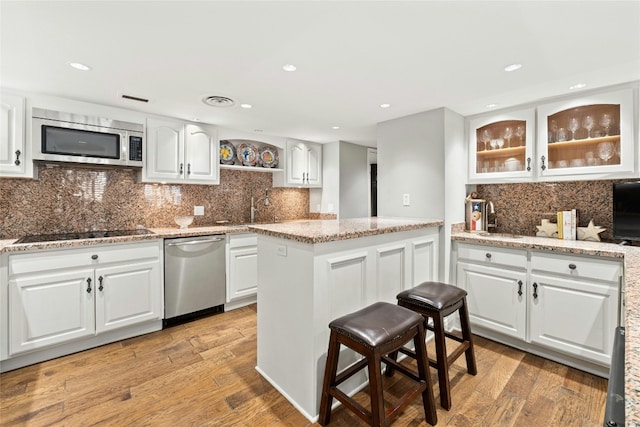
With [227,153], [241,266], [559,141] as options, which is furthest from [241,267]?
[559,141]

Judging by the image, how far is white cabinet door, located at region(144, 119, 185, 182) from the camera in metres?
3.08

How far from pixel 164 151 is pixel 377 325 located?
2.84 metres

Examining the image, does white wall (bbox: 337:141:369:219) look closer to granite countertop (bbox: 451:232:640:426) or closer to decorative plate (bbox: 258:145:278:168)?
decorative plate (bbox: 258:145:278:168)

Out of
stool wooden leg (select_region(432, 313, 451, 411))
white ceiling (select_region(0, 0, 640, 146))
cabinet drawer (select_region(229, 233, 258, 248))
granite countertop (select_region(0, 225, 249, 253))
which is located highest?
white ceiling (select_region(0, 0, 640, 146))

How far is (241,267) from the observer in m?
3.48

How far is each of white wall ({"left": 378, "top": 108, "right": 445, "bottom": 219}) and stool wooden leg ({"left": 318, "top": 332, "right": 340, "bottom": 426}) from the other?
5.85 ft

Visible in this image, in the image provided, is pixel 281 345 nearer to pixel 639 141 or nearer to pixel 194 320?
pixel 194 320

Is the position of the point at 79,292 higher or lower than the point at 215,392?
higher

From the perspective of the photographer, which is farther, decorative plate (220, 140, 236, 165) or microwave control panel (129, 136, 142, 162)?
decorative plate (220, 140, 236, 165)

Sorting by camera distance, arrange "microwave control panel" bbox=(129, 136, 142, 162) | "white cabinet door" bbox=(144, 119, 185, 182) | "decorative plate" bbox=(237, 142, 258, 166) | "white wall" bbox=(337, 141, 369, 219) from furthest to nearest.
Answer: "white wall" bbox=(337, 141, 369, 219)
"decorative plate" bbox=(237, 142, 258, 166)
"white cabinet door" bbox=(144, 119, 185, 182)
"microwave control panel" bbox=(129, 136, 142, 162)

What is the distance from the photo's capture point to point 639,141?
2.22 metres

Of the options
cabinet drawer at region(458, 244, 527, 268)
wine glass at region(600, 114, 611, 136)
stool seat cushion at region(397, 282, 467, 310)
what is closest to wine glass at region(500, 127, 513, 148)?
wine glass at region(600, 114, 611, 136)

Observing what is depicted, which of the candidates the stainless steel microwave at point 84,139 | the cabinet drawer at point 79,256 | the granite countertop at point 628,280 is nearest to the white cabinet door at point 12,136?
the stainless steel microwave at point 84,139

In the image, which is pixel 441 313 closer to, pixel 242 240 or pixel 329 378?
pixel 329 378
